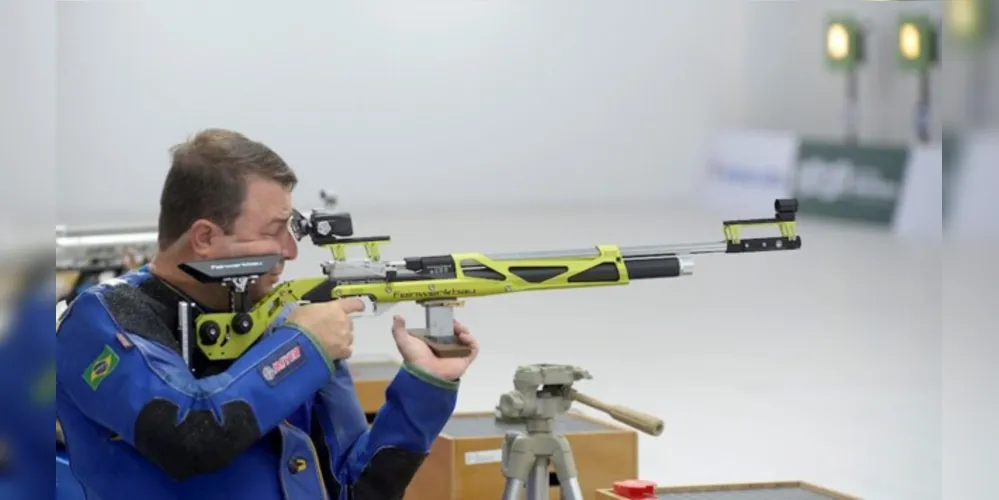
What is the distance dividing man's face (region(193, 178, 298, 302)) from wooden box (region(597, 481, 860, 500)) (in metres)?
0.74

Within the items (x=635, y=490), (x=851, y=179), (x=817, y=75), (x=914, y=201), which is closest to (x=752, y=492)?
(x=635, y=490)

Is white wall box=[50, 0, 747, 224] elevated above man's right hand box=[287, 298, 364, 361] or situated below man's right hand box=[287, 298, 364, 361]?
above

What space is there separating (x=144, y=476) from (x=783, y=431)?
12.4ft

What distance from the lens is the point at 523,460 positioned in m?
2.31

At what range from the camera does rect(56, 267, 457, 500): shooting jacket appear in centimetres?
162

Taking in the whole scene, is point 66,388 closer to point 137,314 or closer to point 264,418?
point 137,314

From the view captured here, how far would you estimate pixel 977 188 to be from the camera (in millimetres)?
1126

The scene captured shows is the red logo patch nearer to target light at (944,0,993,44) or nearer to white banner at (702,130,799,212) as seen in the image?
target light at (944,0,993,44)

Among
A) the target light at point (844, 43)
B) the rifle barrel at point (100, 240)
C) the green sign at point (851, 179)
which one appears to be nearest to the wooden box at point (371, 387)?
the rifle barrel at point (100, 240)

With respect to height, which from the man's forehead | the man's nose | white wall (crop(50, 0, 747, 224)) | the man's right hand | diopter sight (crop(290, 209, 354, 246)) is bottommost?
the man's right hand

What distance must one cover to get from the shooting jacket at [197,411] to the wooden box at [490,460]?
745mm

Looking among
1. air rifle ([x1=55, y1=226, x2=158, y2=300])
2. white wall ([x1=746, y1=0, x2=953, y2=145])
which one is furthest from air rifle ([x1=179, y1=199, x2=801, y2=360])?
white wall ([x1=746, y1=0, x2=953, y2=145])

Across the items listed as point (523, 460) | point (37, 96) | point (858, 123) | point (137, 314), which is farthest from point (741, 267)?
point (37, 96)

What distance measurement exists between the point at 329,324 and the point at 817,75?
10.7 meters
